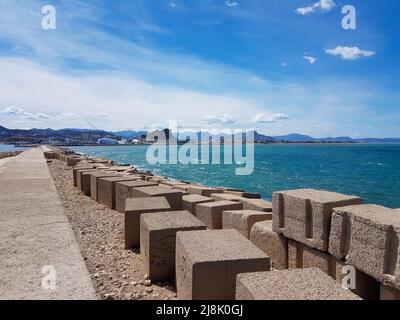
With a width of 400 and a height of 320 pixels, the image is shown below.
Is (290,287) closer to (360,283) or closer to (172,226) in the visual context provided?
(360,283)

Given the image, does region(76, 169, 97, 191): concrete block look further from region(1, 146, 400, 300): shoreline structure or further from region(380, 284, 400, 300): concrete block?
region(380, 284, 400, 300): concrete block

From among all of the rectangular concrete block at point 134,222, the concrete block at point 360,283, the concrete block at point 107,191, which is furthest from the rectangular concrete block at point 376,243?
the concrete block at point 107,191

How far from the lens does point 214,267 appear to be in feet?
10.1

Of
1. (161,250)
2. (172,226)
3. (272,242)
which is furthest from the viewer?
(272,242)

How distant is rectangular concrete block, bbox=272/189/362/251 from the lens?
13.1 ft

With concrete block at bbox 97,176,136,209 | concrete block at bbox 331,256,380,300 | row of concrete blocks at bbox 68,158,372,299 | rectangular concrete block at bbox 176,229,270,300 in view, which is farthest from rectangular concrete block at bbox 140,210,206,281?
concrete block at bbox 97,176,136,209

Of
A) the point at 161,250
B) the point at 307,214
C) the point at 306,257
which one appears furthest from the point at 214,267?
the point at 306,257

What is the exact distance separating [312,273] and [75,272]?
6.56 feet

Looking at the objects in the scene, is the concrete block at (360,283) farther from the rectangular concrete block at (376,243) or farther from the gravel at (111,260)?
the gravel at (111,260)

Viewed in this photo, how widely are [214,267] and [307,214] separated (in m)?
1.59

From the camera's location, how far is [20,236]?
4230mm

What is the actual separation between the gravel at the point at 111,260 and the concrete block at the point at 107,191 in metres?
0.50
